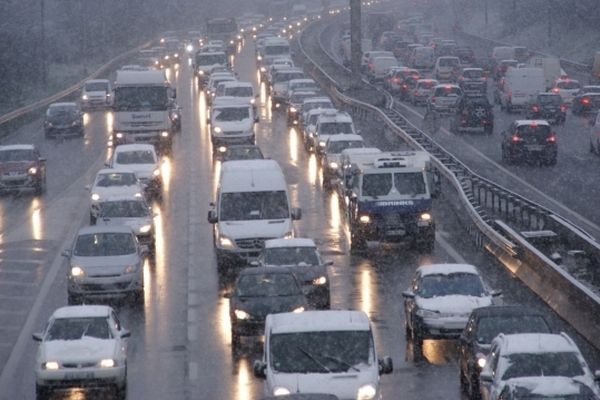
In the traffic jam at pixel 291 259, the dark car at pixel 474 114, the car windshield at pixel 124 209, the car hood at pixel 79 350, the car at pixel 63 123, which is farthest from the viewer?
the car at pixel 63 123

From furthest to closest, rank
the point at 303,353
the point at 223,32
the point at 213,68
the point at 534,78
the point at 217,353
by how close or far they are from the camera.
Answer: the point at 223,32 → the point at 213,68 → the point at 534,78 → the point at 217,353 → the point at 303,353

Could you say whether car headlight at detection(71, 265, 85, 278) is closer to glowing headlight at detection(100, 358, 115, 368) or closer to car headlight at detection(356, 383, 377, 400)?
glowing headlight at detection(100, 358, 115, 368)

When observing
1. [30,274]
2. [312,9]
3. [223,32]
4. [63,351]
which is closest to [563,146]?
[30,274]

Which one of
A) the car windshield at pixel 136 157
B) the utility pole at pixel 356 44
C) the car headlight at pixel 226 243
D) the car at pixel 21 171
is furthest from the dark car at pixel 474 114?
the car headlight at pixel 226 243

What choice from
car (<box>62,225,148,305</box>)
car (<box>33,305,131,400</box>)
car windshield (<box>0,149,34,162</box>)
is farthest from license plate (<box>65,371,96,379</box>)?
car windshield (<box>0,149,34,162</box>)

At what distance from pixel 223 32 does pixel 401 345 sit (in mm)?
85431

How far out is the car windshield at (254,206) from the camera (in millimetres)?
30641

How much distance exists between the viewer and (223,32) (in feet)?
348

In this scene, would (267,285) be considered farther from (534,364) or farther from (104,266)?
(534,364)

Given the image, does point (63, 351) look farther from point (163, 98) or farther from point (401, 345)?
point (163, 98)

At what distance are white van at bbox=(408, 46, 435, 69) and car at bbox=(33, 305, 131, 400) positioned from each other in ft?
237

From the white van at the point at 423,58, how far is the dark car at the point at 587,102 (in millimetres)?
27061

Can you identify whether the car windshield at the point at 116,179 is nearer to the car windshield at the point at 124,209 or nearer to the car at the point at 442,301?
Result: the car windshield at the point at 124,209

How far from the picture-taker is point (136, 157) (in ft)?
141
